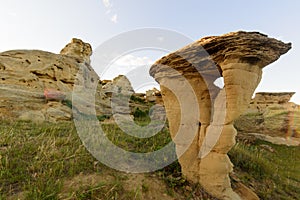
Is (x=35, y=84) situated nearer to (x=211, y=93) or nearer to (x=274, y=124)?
(x=211, y=93)

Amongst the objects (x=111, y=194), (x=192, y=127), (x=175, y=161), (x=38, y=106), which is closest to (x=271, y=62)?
(x=192, y=127)

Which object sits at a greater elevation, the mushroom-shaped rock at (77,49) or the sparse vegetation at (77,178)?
the mushroom-shaped rock at (77,49)

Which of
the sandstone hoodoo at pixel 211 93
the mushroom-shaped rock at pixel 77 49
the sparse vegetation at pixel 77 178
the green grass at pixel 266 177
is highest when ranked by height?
the mushroom-shaped rock at pixel 77 49

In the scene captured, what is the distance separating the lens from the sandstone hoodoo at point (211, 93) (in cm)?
254

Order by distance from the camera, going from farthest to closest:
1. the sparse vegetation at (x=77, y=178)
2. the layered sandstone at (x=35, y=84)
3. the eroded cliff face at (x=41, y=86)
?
1. the eroded cliff face at (x=41, y=86)
2. the layered sandstone at (x=35, y=84)
3. the sparse vegetation at (x=77, y=178)

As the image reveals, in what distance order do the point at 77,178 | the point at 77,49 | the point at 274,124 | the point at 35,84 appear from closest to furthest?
the point at 77,178, the point at 274,124, the point at 35,84, the point at 77,49

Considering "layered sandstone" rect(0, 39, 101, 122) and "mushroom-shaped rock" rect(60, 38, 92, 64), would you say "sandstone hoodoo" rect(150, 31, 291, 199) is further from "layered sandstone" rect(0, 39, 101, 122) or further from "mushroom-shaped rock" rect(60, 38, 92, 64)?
"mushroom-shaped rock" rect(60, 38, 92, 64)

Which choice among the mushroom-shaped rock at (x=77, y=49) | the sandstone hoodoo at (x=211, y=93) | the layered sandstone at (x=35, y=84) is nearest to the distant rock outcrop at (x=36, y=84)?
the layered sandstone at (x=35, y=84)

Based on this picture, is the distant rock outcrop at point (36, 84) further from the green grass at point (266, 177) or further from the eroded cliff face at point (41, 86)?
the green grass at point (266, 177)

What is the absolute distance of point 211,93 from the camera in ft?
11.0

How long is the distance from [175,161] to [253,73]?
8.33 feet

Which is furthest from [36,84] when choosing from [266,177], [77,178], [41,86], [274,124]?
[274,124]

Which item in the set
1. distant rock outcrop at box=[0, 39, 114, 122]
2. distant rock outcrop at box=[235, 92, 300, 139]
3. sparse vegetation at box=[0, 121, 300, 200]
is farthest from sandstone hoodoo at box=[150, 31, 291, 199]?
distant rock outcrop at box=[235, 92, 300, 139]

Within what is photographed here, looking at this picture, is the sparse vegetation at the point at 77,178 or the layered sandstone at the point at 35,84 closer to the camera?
the sparse vegetation at the point at 77,178
